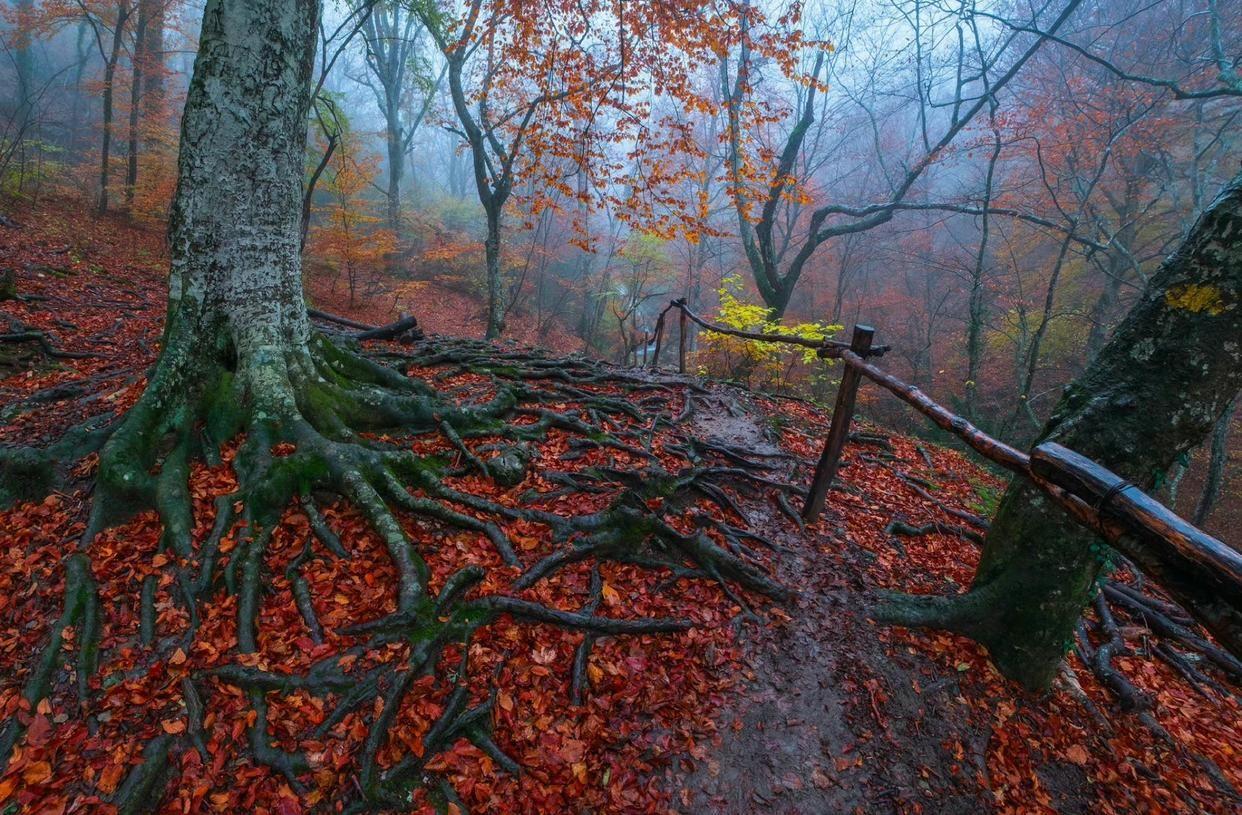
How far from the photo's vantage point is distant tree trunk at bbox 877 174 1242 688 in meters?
2.60

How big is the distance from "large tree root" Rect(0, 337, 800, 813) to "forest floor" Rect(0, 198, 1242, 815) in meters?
0.07

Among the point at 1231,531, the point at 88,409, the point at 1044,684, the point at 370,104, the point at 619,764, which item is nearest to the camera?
the point at 619,764

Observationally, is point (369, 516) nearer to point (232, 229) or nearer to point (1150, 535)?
point (232, 229)

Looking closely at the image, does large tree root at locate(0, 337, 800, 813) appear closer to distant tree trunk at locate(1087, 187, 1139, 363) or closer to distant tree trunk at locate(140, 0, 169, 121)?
distant tree trunk at locate(1087, 187, 1139, 363)

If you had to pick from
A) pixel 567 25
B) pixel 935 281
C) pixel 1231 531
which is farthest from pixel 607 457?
pixel 935 281

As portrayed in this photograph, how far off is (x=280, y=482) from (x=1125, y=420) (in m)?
5.30

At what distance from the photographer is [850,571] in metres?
4.03

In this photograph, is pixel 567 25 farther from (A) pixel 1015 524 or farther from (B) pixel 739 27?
(A) pixel 1015 524

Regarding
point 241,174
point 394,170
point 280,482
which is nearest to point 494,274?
point 241,174

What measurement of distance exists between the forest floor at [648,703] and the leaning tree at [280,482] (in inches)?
3.0

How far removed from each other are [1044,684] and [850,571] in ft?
4.22

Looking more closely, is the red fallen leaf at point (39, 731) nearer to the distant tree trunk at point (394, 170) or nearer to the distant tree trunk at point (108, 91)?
the distant tree trunk at point (108, 91)

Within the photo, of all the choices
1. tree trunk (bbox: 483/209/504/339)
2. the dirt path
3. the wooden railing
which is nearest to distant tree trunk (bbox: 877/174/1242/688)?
the dirt path

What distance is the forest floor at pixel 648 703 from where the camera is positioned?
7.57ft
